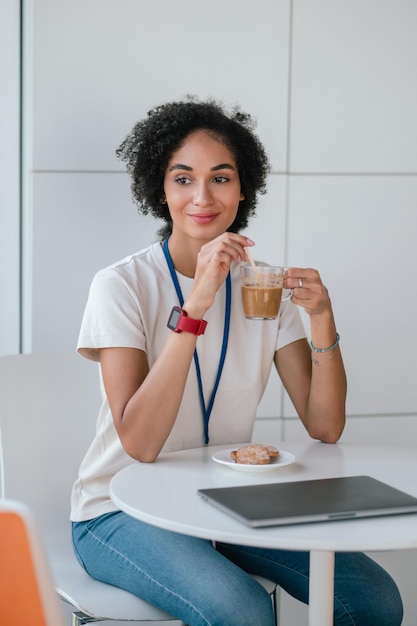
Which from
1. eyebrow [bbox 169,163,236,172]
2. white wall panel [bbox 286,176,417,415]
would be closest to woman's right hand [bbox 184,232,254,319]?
eyebrow [bbox 169,163,236,172]

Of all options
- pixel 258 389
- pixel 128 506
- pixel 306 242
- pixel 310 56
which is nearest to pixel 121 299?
pixel 258 389

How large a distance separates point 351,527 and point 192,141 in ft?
3.62

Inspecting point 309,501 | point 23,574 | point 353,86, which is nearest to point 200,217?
point 309,501

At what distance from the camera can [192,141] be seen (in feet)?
7.08

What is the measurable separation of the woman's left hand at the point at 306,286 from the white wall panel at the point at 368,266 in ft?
2.97

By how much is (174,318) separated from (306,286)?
0.31 m

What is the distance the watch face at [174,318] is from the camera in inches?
74.2

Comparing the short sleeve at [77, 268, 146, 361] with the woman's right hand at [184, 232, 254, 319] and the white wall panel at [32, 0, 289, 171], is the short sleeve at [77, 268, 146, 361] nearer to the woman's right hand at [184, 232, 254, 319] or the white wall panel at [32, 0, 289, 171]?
the woman's right hand at [184, 232, 254, 319]

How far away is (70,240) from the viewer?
2703 mm

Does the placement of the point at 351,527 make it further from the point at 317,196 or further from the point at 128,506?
the point at 317,196

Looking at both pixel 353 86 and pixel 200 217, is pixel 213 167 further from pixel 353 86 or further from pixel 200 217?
pixel 353 86

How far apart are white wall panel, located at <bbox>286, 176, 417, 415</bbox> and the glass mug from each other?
100 cm

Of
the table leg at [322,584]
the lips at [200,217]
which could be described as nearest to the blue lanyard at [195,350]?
the lips at [200,217]

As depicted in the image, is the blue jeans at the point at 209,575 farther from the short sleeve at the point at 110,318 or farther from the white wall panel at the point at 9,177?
the white wall panel at the point at 9,177
